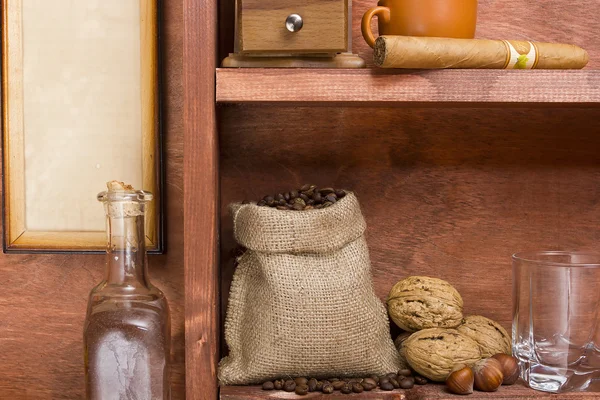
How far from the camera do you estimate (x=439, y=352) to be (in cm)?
75

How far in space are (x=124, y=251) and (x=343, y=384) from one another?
0.94ft

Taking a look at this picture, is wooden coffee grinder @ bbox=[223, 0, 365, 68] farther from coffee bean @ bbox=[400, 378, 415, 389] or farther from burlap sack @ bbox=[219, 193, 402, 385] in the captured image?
coffee bean @ bbox=[400, 378, 415, 389]

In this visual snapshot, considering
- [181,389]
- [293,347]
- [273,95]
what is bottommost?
[181,389]

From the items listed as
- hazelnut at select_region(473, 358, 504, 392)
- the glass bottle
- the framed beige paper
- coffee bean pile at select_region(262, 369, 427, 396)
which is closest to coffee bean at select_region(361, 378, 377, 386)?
coffee bean pile at select_region(262, 369, 427, 396)

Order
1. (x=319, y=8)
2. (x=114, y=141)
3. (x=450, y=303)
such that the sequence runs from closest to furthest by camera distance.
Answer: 1. (x=319, y=8)
2. (x=450, y=303)
3. (x=114, y=141)

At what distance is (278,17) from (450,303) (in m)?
0.38

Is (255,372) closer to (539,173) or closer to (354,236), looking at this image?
(354,236)

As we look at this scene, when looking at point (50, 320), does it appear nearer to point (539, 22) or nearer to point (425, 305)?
point (425, 305)

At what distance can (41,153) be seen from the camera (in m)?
0.91

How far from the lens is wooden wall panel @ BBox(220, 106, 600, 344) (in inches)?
35.4

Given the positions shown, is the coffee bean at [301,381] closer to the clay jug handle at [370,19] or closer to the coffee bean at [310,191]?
the coffee bean at [310,191]

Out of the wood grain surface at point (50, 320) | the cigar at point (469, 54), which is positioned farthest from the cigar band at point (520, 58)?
the wood grain surface at point (50, 320)

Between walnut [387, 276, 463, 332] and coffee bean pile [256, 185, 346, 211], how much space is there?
0.46ft

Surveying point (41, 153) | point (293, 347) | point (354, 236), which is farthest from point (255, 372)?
point (41, 153)
